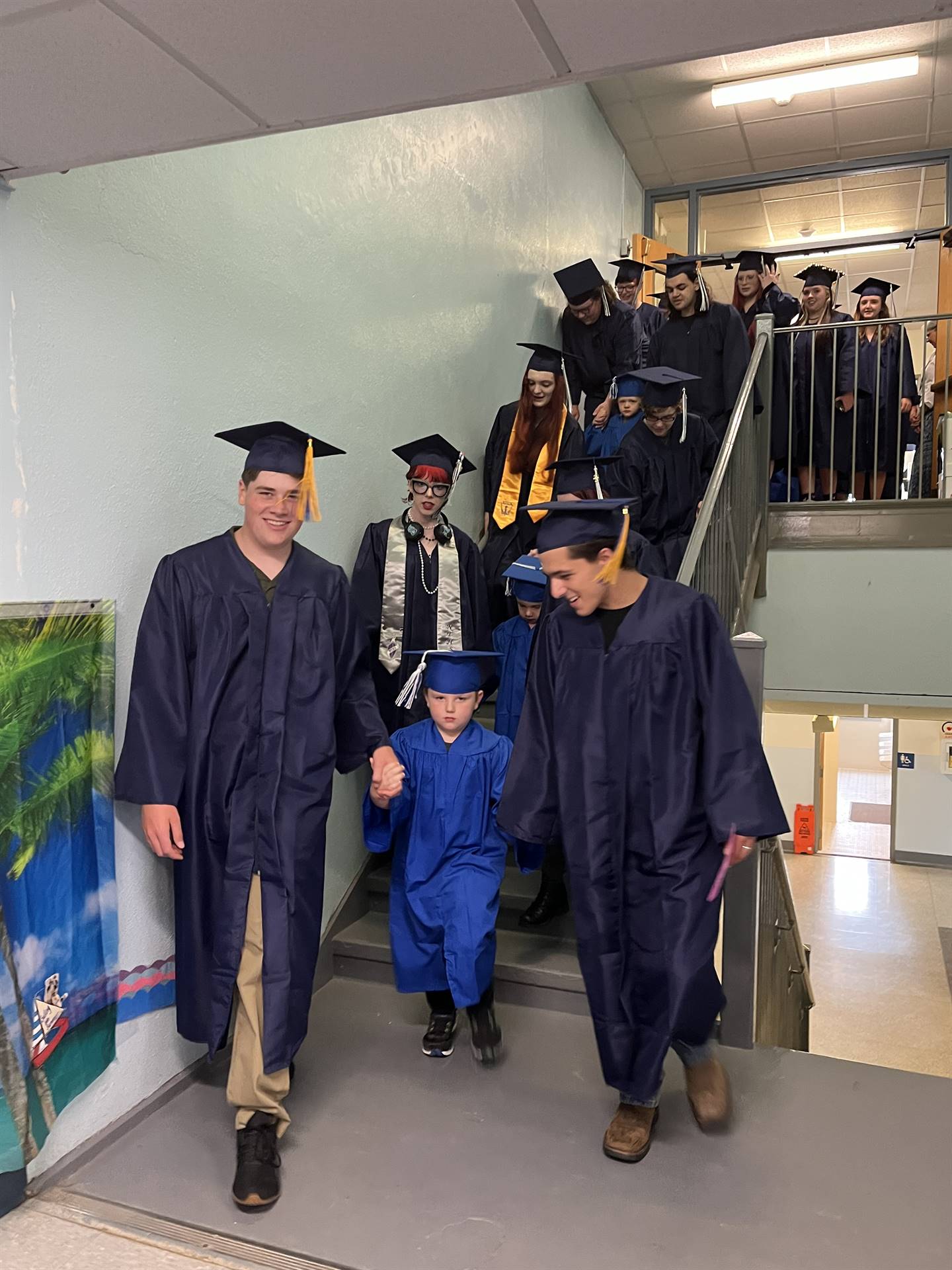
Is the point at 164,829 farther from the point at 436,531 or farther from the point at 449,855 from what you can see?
the point at 436,531

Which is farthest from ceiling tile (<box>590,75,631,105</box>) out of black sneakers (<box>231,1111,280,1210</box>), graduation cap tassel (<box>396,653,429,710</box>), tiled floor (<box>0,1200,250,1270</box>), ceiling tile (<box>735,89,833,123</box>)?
tiled floor (<box>0,1200,250,1270</box>)

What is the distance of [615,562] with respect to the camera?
2258mm

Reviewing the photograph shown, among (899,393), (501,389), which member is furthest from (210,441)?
(899,393)

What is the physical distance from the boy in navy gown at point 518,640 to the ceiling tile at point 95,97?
1.90 meters

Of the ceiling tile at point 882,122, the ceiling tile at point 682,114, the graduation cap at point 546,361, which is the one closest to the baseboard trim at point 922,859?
the ceiling tile at point 882,122

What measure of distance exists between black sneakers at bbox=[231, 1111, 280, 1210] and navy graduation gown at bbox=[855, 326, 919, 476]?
4.83 meters

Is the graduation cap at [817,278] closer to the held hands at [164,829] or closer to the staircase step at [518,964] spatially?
the staircase step at [518,964]

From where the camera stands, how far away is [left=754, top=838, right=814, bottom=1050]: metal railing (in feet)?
10.9

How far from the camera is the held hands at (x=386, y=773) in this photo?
2.52 m

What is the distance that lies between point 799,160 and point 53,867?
836 centimetres

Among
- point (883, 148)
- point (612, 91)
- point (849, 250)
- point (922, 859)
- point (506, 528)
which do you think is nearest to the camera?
point (506, 528)

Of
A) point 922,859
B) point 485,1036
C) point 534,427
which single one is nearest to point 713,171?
point 534,427

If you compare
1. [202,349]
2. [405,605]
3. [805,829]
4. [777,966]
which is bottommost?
[805,829]

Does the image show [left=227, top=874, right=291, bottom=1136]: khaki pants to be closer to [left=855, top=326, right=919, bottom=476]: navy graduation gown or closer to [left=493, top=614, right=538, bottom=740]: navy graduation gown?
[left=493, top=614, right=538, bottom=740]: navy graduation gown
